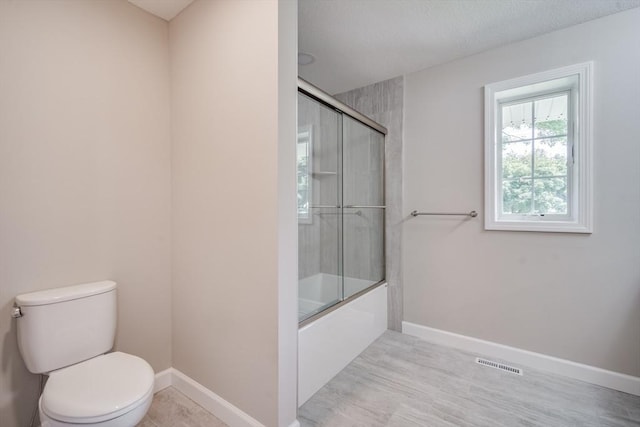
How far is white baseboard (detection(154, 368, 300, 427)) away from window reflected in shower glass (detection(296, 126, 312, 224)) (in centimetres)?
117

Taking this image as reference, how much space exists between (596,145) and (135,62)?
290cm

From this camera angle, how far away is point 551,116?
2.10 m

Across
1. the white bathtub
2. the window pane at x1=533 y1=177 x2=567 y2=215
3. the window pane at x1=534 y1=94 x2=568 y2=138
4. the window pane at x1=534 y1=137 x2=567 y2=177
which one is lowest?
the white bathtub

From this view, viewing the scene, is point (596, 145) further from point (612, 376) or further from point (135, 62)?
point (135, 62)

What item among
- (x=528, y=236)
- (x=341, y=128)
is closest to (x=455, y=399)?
(x=528, y=236)

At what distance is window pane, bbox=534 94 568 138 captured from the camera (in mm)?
2062

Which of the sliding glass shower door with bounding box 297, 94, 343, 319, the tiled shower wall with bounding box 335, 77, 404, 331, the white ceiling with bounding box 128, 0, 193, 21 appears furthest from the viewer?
the tiled shower wall with bounding box 335, 77, 404, 331

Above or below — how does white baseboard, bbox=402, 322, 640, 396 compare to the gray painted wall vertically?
below

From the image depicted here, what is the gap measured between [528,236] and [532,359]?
882 mm

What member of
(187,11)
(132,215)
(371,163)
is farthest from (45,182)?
(371,163)

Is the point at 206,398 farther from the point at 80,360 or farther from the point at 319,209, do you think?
the point at 319,209

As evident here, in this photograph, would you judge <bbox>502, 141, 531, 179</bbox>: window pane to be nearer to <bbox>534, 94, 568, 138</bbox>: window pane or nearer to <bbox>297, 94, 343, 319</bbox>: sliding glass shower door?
<bbox>534, 94, 568, 138</bbox>: window pane

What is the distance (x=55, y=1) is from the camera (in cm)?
142

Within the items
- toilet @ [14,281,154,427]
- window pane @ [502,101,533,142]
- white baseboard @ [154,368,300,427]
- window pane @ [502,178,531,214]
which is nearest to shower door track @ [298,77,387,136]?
window pane @ [502,101,533,142]
